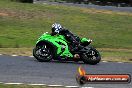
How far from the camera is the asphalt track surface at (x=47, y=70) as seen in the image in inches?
622

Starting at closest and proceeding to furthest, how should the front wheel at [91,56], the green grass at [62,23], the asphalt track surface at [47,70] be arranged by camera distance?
1. the asphalt track surface at [47,70]
2. the front wheel at [91,56]
3. the green grass at [62,23]

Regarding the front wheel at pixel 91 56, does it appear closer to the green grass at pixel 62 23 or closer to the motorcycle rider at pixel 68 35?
the motorcycle rider at pixel 68 35

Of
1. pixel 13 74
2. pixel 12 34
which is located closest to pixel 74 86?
pixel 13 74

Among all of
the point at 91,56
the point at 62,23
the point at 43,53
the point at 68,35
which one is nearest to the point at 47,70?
the point at 43,53

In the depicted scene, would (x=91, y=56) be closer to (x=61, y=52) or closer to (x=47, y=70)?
(x=61, y=52)

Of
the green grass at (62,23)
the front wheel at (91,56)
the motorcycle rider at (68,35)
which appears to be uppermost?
the motorcycle rider at (68,35)

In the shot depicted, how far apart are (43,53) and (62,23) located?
2050 cm

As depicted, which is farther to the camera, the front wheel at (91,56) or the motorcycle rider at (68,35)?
the motorcycle rider at (68,35)

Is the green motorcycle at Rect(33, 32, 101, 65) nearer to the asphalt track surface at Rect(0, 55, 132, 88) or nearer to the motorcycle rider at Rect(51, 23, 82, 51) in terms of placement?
the motorcycle rider at Rect(51, 23, 82, 51)

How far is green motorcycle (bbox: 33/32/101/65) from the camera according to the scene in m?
20.4

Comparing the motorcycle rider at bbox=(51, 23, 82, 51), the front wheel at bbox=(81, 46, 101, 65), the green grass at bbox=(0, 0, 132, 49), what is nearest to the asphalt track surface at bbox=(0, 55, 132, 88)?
the front wheel at bbox=(81, 46, 101, 65)

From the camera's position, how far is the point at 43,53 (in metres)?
20.5

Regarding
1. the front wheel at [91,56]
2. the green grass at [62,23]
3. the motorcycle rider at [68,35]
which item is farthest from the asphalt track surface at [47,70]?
the green grass at [62,23]

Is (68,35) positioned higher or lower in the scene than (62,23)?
higher
